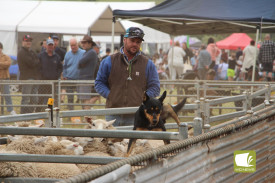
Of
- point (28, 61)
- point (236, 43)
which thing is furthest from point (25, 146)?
point (236, 43)

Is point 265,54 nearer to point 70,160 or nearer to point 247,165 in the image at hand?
point 247,165

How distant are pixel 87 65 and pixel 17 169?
7.84 metres

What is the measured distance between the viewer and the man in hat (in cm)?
1087

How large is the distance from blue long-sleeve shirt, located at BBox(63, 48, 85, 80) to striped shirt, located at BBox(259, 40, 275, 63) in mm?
6354

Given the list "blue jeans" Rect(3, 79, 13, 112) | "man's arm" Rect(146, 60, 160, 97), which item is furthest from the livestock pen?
"blue jeans" Rect(3, 79, 13, 112)

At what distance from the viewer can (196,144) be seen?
9.72 feet

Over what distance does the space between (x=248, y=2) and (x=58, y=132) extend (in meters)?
10.3

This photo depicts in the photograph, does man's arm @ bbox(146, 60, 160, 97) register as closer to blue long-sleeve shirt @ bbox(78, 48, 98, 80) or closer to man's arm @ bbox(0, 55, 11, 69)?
blue long-sleeve shirt @ bbox(78, 48, 98, 80)

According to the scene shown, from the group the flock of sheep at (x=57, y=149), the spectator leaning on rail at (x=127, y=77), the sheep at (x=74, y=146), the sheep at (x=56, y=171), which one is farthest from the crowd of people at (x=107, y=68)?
the sheep at (x=56, y=171)

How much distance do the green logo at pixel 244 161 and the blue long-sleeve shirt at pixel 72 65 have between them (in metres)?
8.07

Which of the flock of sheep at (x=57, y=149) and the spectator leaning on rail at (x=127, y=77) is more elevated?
the spectator leaning on rail at (x=127, y=77)

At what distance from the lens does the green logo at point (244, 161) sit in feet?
12.0

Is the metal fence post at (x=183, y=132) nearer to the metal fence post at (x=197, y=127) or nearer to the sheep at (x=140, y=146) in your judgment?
the metal fence post at (x=197, y=127)

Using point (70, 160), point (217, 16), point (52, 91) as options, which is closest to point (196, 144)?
point (70, 160)
